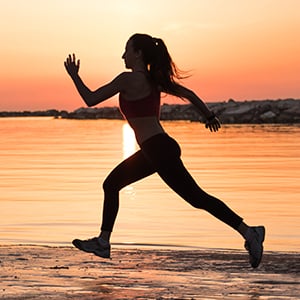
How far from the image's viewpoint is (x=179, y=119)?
518ft

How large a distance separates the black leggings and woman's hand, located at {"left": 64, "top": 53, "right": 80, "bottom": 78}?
32.0 inches

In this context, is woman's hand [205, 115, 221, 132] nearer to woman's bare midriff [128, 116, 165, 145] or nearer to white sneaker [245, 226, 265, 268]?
woman's bare midriff [128, 116, 165, 145]

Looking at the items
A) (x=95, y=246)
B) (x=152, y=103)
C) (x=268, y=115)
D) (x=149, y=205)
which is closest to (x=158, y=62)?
(x=152, y=103)

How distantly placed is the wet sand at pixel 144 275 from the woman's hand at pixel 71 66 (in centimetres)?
163

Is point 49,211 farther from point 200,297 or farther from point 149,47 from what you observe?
point 200,297

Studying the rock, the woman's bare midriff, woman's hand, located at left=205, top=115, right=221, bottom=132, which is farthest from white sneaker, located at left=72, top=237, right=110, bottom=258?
the rock

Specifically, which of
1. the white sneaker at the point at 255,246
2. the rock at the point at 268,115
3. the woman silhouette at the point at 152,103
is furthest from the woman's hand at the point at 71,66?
the rock at the point at 268,115

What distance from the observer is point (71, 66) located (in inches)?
308

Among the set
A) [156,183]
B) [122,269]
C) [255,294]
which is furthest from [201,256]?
[156,183]

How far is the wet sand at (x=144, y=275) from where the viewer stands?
7.23 meters

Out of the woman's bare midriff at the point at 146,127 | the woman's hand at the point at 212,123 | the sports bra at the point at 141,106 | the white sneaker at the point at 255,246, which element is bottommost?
the white sneaker at the point at 255,246

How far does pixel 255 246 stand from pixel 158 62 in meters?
1.73

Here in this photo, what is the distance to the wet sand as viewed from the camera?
7.23 meters

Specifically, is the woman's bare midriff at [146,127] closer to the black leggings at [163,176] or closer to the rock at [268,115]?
the black leggings at [163,176]
